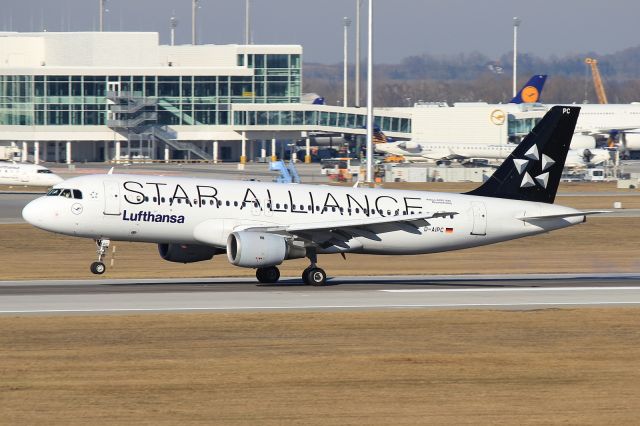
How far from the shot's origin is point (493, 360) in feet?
89.2

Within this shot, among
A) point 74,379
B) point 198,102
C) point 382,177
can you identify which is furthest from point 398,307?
point 198,102

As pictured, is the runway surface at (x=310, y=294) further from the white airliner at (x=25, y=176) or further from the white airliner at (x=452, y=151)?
the white airliner at (x=452, y=151)

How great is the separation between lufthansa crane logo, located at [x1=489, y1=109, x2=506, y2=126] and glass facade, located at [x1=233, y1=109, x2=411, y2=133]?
20.6 meters

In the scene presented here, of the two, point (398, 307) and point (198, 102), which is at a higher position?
point (198, 102)

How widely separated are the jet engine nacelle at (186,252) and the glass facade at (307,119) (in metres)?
140

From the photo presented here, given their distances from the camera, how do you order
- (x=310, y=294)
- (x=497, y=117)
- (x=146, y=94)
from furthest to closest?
(x=497, y=117) → (x=146, y=94) → (x=310, y=294)

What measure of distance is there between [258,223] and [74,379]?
17625mm

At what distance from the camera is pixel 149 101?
176625 mm

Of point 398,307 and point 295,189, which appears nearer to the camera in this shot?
point 398,307

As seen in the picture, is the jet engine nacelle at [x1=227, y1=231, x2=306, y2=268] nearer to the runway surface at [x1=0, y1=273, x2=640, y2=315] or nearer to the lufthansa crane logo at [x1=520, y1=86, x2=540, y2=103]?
the runway surface at [x1=0, y1=273, x2=640, y2=315]

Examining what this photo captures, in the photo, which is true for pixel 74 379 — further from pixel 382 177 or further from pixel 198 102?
pixel 198 102

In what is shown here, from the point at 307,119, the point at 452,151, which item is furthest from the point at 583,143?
the point at 307,119

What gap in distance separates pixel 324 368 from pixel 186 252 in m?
16.6

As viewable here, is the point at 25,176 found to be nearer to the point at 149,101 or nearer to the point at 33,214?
the point at 149,101
